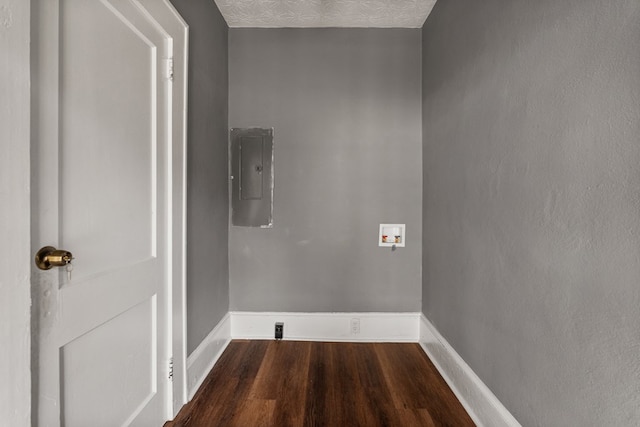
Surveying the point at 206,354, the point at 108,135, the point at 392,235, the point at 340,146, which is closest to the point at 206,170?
the point at 108,135

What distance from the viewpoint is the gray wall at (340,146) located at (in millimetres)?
2508

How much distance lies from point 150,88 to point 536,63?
63.2 inches

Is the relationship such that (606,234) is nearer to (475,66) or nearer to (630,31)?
(630,31)

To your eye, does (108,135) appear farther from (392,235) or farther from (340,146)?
(392,235)

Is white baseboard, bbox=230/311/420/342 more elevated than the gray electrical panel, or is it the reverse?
the gray electrical panel

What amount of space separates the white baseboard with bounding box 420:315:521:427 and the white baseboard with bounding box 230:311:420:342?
20 cm

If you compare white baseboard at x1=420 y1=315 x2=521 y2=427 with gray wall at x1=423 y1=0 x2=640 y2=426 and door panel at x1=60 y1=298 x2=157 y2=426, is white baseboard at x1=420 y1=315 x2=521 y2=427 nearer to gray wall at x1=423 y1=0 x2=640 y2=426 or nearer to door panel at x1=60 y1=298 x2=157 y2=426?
gray wall at x1=423 y1=0 x2=640 y2=426

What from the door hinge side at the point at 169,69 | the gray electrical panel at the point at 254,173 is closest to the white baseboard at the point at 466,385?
the gray electrical panel at the point at 254,173

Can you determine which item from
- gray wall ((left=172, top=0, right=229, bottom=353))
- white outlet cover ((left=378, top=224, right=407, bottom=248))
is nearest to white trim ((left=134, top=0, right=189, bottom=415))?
gray wall ((left=172, top=0, right=229, bottom=353))

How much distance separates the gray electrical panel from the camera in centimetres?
251

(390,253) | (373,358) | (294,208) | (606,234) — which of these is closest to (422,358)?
(373,358)

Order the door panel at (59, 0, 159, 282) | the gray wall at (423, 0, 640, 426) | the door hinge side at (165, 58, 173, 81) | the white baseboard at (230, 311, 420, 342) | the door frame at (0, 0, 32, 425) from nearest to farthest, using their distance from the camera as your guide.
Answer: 1. the door frame at (0, 0, 32, 425)
2. the gray wall at (423, 0, 640, 426)
3. the door panel at (59, 0, 159, 282)
4. the door hinge side at (165, 58, 173, 81)
5. the white baseboard at (230, 311, 420, 342)

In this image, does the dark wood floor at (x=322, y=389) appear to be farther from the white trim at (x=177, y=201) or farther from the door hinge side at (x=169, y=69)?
the door hinge side at (x=169, y=69)

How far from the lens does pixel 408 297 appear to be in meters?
2.52
